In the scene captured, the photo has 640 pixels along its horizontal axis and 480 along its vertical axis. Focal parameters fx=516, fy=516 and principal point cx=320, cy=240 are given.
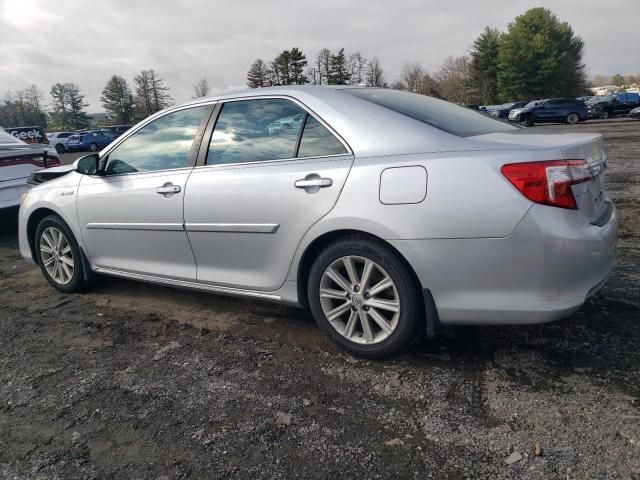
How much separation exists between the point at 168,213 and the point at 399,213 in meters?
1.76

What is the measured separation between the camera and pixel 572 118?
32.0 meters

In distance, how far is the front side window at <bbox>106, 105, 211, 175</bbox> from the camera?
368cm

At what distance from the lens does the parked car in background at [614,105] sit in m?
33.6

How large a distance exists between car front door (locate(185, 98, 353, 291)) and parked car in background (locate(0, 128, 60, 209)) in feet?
15.2

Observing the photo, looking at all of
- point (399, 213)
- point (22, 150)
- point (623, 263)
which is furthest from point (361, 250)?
point (22, 150)

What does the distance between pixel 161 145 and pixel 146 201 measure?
445 mm

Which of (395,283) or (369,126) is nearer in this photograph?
(395,283)

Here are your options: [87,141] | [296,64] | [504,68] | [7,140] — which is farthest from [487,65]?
[7,140]

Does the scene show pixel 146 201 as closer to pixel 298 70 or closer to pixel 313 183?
pixel 313 183

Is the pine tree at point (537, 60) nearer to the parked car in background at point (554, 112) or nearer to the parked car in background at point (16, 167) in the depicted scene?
the parked car in background at point (554, 112)

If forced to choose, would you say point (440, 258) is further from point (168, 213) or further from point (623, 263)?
point (623, 263)

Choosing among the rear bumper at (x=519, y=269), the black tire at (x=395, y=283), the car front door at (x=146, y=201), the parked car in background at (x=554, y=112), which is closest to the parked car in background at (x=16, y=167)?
the car front door at (x=146, y=201)

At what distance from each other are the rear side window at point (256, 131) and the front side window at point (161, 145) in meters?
0.23

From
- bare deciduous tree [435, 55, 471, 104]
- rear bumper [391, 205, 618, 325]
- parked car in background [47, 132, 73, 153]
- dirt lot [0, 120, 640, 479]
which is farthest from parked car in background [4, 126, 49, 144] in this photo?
bare deciduous tree [435, 55, 471, 104]
